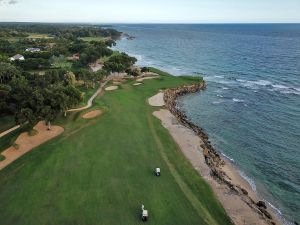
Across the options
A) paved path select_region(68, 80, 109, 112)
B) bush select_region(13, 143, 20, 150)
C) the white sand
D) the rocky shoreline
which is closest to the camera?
the white sand

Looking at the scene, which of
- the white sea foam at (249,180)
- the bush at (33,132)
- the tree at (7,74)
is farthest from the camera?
the tree at (7,74)

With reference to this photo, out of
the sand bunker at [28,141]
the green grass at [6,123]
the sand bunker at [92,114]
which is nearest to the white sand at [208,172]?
the sand bunker at [92,114]

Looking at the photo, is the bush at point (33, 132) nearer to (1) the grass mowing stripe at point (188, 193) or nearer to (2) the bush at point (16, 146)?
(2) the bush at point (16, 146)

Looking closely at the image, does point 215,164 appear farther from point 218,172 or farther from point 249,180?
point 249,180

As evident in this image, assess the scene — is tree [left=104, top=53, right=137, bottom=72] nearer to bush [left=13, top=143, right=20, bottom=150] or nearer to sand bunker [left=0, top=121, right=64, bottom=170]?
sand bunker [left=0, top=121, right=64, bottom=170]

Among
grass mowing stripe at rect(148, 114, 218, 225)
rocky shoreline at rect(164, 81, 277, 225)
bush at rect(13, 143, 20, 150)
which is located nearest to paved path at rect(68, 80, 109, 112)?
bush at rect(13, 143, 20, 150)

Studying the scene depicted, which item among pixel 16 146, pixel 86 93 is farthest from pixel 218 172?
pixel 86 93
